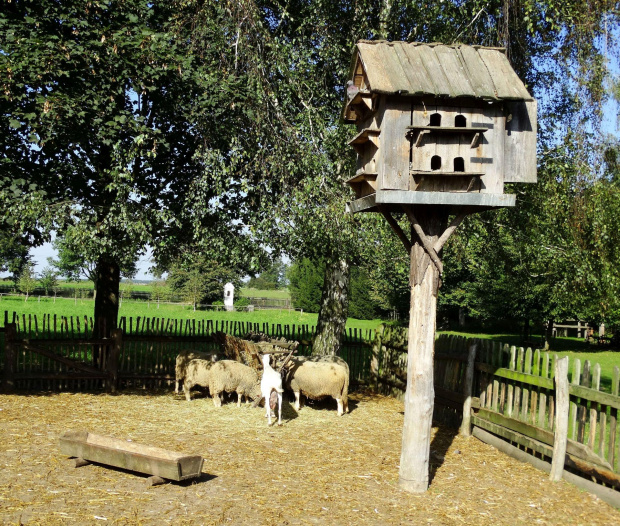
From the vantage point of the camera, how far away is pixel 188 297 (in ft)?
183

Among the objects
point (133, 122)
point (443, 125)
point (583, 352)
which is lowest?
point (583, 352)

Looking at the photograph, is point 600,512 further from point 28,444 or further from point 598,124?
point 28,444

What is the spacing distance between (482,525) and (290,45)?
9788 mm

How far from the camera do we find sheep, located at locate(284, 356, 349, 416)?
1255 cm

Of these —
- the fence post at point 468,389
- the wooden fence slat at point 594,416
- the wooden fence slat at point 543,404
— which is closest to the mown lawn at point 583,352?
the fence post at point 468,389

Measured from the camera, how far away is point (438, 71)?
8320 mm

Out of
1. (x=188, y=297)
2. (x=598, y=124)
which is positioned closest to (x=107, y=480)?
(x=598, y=124)

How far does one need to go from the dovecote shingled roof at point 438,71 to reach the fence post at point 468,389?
483 centimetres

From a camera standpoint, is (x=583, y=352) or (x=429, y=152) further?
(x=583, y=352)

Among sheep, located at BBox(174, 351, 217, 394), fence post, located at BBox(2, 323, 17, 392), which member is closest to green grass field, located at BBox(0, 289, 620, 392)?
sheep, located at BBox(174, 351, 217, 394)

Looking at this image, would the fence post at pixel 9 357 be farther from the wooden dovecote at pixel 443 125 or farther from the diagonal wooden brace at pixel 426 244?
the diagonal wooden brace at pixel 426 244

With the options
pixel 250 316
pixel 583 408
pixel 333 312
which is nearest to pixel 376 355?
pixel 333 312

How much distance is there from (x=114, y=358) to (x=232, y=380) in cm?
330

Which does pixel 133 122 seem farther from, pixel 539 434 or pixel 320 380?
pixel 539 434
